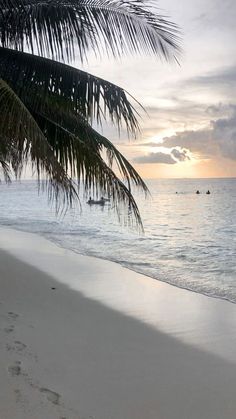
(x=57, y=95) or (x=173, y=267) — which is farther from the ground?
(x=57, y=95)

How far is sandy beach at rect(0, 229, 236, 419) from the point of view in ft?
13.9

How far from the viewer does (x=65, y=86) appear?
6.31m

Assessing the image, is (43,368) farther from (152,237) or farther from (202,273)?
(152,237)

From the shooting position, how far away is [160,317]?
7.69m

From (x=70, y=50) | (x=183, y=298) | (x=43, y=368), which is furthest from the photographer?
(x=183, y=298)

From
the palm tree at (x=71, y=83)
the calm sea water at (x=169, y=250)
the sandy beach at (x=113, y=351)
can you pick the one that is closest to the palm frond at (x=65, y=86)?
the palm tree at (x=71, y=83)

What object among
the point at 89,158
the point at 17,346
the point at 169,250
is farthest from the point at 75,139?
the point at 169,250

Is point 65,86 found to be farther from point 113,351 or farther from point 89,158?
point 113,351

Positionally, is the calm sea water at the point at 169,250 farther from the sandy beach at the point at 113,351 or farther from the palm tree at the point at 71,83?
the palm tree at the point at 71,83

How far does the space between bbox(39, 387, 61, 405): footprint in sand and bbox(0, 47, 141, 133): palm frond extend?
11.9 feet

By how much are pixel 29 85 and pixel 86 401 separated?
A: 4265 mm

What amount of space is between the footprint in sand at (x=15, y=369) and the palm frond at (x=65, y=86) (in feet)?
11.3

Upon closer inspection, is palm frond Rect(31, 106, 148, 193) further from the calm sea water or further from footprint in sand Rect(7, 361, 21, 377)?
the calm sea water

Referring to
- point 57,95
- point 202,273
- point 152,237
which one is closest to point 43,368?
point 57,95
